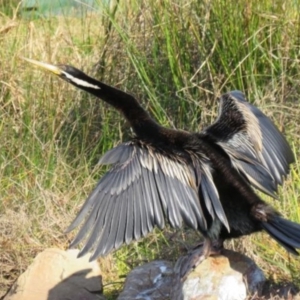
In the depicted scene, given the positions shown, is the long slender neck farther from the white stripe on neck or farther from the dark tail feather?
the dark tail feather

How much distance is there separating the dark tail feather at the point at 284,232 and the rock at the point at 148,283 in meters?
Answer: 0.68

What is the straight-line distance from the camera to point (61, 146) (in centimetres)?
664

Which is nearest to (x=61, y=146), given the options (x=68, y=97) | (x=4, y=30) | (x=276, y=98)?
(x=68, y=97)

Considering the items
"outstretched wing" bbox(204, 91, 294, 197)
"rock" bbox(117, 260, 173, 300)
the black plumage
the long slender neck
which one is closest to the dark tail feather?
the black plumage

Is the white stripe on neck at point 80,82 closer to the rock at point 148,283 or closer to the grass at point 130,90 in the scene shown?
the grass at point 130,90

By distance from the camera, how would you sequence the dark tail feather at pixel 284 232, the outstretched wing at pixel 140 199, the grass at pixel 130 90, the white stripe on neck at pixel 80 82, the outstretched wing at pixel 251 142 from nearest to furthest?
1. the outstretched wing at pixel 140 199
2. the dark tail feather at pixel 284 232
3. the outstretched wing at pixel 251 142
4. the white stripe on neck at pixel 80 82
5. the grass at pixel 130 90

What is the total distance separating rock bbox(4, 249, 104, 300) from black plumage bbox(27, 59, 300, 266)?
0.73m

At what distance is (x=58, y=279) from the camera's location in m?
5.33

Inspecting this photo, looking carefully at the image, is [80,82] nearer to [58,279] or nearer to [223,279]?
[58,279]

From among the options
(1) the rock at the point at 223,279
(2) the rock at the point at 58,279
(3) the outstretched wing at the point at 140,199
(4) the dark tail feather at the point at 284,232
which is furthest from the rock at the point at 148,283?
(4) the dark tail feather at the point at 284,232

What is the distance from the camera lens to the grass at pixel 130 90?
233 inches

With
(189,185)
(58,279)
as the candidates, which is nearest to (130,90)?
(58,279)

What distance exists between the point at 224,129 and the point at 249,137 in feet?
0.44

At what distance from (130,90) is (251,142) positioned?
1.73 metres
